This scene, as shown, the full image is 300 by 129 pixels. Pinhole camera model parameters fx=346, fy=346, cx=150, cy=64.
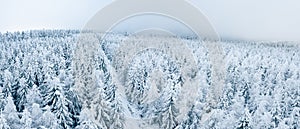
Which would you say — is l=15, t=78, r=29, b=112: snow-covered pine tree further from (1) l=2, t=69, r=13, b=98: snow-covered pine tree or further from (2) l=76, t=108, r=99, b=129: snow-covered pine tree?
(2) l=76, t=108, r=99, b=129: snow-covered pine tree

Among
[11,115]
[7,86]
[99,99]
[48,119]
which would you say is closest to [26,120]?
[48,119]

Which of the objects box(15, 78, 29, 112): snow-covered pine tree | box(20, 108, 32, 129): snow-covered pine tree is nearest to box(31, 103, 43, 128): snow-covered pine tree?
box(20, 108, 32, 129): snow-covered pine tree

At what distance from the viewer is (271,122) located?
175 ft

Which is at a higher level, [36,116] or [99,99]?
[99,99]

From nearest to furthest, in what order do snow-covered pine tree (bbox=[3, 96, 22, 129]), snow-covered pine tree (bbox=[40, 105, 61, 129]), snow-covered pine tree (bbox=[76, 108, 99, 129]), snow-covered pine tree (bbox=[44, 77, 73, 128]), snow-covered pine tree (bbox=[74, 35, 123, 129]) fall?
1. snow-covered pine tree (bbox=[3, 96, 22, 129])
2. snow-covered pine tree (bbox=[40, 105, 61, 129])
3. snow-covered pine tree (bbox=[76, 108, 99, 129])
4. snow-covered pine tree (bbox=[44, 77, 73, 128])
5. snow-covered pine tree (bbox=[74, 35, 123, 129])

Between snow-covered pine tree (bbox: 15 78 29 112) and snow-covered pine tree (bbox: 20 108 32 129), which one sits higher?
snow-covered pine tree (bbox: 15 78 29 112)

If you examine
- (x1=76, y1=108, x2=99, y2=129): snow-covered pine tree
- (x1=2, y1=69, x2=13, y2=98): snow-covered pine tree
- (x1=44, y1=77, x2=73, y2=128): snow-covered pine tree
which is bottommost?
(x1=76, y1=108, x2=99, y2=129): snow-covered pine tree

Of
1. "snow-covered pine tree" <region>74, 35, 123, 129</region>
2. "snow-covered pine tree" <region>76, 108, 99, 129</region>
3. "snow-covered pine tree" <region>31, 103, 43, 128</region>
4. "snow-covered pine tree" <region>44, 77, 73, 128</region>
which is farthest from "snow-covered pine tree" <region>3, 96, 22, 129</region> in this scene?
"snow-covered pine tree" <region>74, 35, 123, 129</region>

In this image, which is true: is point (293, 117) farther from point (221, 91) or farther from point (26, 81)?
point (26, 81)

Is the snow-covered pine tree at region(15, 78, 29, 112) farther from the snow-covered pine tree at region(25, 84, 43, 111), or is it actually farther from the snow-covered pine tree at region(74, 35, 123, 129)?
the snow-covered pine tree at region(74, 35, 123, 129)

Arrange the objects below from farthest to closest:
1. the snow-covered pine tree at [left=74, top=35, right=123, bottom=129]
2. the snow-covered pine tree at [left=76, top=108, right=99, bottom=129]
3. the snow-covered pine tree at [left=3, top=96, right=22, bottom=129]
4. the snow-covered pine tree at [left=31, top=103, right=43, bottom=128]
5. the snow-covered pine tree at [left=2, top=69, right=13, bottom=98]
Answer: the snow-covered pine tree at [left=2, top=69, right=13, bottom=98], the snow-covered pine tree at [left=74, top=35, right=123, bottom=129], the snow-covered pine tree at [left=76, top=108, right=99, bottom=129], the snow-covered pine tree at [left=31, top=103, right=43, bottom=128], the snow-covered pine tree at [left=3, top=96, right=22, bottom=129]

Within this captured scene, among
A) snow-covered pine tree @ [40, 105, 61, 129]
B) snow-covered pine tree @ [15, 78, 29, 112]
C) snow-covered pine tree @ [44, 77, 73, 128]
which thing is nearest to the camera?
snow-covered pine tree @ [40, 105, 61, 129]

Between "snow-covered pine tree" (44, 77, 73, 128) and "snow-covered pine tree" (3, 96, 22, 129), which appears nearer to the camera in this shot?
"snow-covered pine tree" (3, 96, 22, 129)

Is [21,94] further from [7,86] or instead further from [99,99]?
[99,99]
